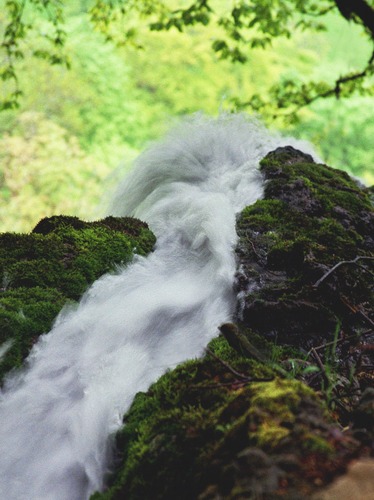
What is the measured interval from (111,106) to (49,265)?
1912 cm

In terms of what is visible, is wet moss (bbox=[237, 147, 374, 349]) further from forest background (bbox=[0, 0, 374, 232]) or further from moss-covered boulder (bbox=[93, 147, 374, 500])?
forest background (bbox=[0, 0, 374, 232])

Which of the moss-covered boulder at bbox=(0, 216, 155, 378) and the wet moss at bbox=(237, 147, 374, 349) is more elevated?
the moss-covered boulder at bbox=(0, 216, 155, 378)

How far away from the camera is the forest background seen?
16.0 meters

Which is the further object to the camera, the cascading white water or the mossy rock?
the cascading white water

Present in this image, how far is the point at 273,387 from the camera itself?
1.23 m

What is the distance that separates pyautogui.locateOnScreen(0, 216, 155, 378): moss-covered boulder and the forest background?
13.2 metres

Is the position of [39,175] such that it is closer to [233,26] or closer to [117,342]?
[233,26]

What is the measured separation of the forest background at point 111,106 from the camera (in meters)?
16.0

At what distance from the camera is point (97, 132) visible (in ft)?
65.5

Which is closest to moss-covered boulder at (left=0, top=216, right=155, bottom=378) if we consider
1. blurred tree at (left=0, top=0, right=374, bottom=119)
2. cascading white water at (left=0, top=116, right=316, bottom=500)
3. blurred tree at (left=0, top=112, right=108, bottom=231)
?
cascading white water at (left=0, top=116, right=316, bottom=500)

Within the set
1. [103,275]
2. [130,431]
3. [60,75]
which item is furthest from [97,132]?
[130,431]

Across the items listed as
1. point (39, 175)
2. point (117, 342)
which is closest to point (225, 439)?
point (117, 342)

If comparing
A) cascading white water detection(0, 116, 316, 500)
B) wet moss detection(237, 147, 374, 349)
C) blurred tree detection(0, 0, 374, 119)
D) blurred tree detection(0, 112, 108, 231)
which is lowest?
wet moss detection(237, 147, 374, 349)

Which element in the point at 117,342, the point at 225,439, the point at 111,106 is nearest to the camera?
the point at 225,439
